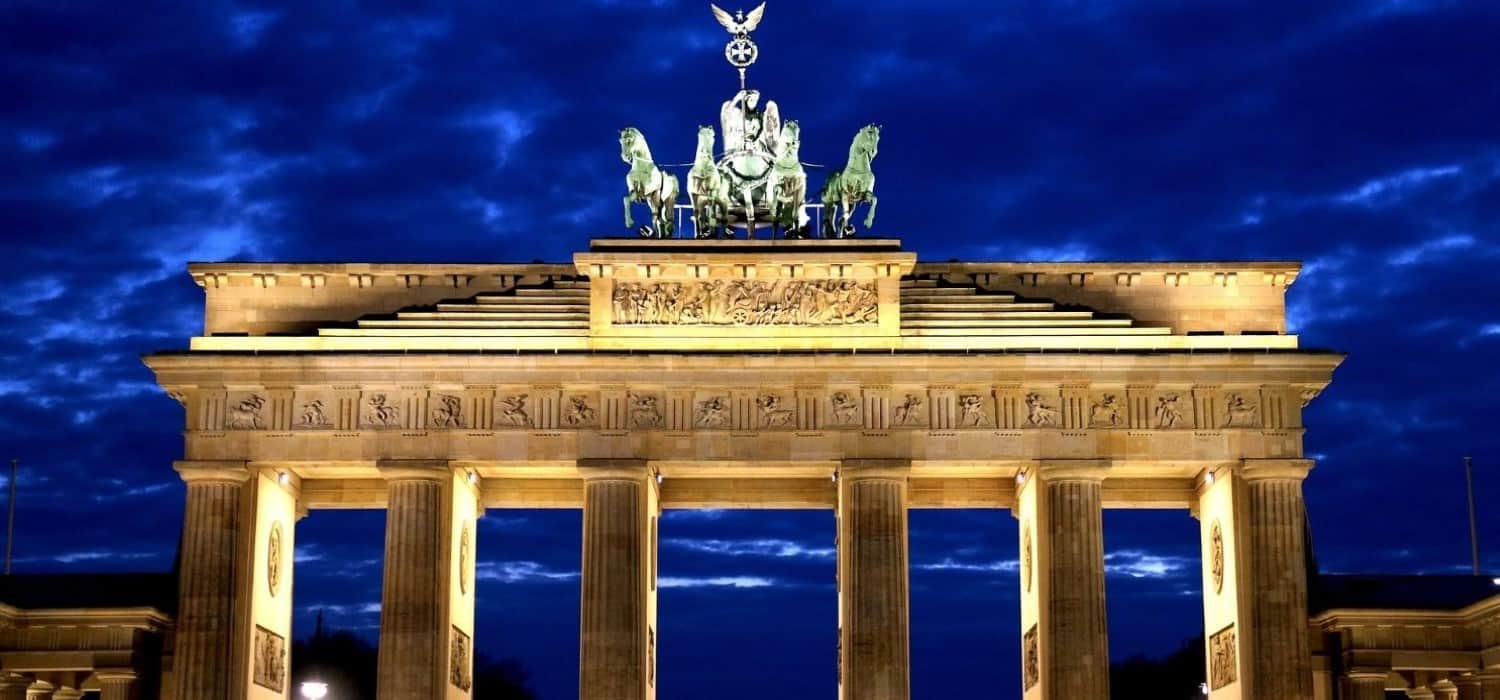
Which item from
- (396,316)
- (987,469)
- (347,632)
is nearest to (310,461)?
(396,316)

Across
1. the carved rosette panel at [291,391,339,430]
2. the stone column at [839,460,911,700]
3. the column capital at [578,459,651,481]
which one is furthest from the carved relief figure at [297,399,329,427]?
the stone column at [839,460,911,700]

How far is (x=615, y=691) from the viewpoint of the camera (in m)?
52.5

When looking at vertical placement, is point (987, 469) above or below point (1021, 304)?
below

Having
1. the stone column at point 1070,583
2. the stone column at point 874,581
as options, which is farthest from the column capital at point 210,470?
the stone column at point 1070,583

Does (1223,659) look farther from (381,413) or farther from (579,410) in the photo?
(381,413)

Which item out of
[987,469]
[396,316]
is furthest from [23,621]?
[987,469]

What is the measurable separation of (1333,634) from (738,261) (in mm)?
17604

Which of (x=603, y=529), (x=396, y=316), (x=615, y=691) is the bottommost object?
(x=615, y=691)

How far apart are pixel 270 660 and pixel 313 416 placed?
21.9 ft

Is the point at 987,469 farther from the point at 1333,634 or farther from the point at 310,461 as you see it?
the point at 310,461

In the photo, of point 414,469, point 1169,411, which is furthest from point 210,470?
point 1169,411

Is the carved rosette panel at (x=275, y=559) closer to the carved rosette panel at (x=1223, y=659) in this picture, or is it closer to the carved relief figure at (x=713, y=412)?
the carved relief figure at (x=713, y=412)

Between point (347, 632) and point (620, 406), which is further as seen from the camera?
point (347, 632)

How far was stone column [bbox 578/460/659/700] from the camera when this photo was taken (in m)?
52.8
